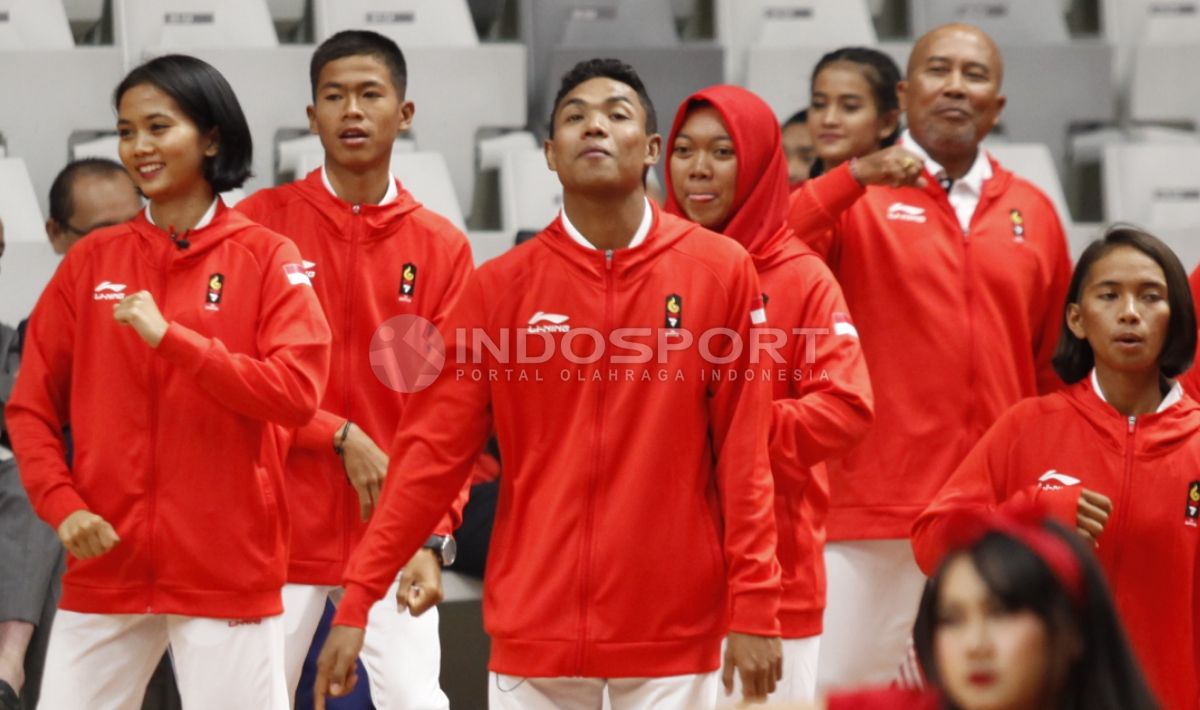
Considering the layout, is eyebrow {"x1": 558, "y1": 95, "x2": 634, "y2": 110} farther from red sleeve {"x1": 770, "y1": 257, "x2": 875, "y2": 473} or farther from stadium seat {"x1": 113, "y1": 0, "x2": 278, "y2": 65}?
stadium seat {"x1": 113, "y1": 0, "x2": 278, "y2": 65}

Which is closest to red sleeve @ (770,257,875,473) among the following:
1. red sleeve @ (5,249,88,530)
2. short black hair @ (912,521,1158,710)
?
red sleeve @ (5,249,88,530)

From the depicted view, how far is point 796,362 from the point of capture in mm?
4285

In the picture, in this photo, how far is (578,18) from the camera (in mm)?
7641

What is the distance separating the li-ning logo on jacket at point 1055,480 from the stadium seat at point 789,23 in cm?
398

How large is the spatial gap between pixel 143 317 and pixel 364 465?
0.74 meters

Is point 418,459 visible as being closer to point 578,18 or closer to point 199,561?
point 199,561

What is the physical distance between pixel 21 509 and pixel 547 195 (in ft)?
8.11

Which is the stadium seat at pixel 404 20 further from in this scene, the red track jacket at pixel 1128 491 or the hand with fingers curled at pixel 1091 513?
Result: the hand with fingers curled at pixel 1091 513

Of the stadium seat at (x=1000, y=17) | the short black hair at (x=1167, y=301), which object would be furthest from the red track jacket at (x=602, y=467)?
the stadium seat at (x=1000, y=17)

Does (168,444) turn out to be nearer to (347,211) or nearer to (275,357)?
(275,357)

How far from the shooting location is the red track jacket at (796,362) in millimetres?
4125

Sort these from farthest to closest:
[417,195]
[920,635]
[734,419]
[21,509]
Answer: [417,195] → [21,509] → [734,419] → [920,635]

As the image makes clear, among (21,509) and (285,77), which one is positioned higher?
(285,77)

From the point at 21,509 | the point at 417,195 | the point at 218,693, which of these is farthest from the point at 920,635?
the point at 417,195
